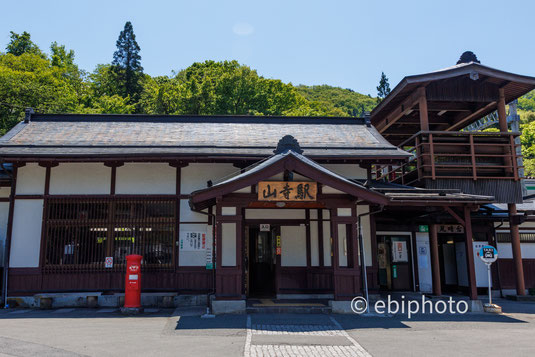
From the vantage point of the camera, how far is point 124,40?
45531 mm

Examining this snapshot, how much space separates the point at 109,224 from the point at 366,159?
8.07m

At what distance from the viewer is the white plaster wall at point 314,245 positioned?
1247 centimetres

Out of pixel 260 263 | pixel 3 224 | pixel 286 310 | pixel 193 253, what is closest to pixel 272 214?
pixel 260 263

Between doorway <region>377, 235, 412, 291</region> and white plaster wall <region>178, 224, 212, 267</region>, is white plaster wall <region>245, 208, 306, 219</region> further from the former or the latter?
doorway <region>377, 235, 412, 291</region>

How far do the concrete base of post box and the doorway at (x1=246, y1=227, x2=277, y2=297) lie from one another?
342cm

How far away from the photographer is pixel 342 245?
36.2 ft

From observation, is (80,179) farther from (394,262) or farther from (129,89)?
(129,89)

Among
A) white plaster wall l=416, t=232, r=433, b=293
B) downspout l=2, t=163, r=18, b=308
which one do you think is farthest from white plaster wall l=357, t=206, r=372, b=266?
downspout l=2, t=163, r=18, b=308

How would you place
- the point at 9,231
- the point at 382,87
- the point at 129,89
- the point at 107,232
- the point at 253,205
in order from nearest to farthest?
the point at 253,205 < the point at 9,231 < the point at 107,232 < the point at 129,89 < the point at 382,87

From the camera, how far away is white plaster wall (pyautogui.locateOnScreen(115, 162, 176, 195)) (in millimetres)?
12375

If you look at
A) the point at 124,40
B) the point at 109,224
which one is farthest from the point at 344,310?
the point at 124,40

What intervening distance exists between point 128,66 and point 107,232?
36.7 m

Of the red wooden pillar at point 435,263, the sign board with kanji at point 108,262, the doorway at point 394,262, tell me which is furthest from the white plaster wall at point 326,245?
the sign board with kanji at point 108,262

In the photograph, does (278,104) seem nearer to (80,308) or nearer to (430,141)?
(430,141)
